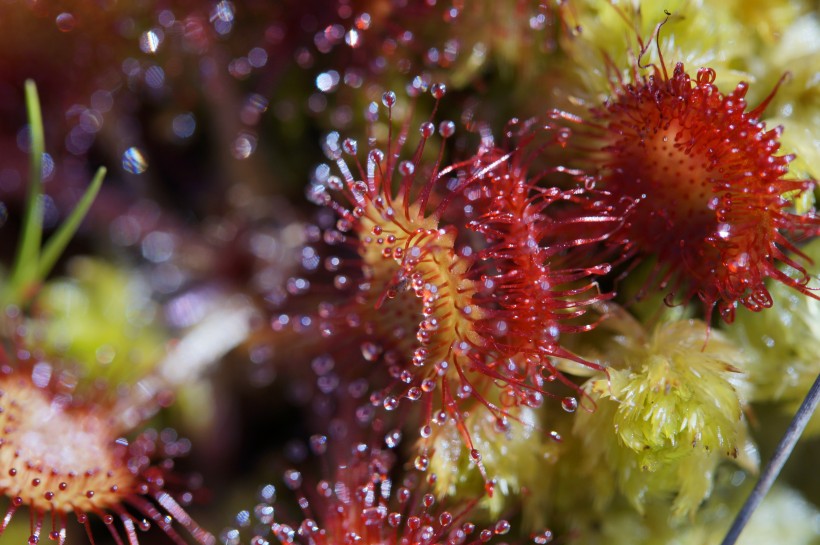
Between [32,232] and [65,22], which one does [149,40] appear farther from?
[32,232]

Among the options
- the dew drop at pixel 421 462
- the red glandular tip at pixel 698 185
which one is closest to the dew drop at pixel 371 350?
the dew drop at pixel 421 462

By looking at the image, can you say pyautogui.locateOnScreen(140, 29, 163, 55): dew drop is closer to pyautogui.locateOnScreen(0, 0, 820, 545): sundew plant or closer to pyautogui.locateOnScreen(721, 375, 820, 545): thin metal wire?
pyautogui.locateOnScreen(0, 0, 820, 545): sundew plant

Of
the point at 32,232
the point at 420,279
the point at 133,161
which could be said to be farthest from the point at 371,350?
the point at 133,161

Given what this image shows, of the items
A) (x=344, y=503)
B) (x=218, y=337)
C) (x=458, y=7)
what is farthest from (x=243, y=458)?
(x=458, y=7)

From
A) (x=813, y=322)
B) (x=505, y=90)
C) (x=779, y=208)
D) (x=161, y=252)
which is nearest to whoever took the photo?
(x=779, y=208)

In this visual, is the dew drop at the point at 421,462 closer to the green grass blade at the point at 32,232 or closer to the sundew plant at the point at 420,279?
the sundew plant at the point at 420,279

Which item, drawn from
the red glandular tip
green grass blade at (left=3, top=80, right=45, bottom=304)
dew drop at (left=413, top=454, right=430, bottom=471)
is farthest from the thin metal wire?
green grass blade at (left=3, top=80, right=45, bottom=304)

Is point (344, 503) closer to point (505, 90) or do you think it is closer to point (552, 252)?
point (552, 252)
